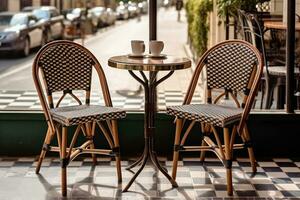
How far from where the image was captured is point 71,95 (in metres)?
4.86

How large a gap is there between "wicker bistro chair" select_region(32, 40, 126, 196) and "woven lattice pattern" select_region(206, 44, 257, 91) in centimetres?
77

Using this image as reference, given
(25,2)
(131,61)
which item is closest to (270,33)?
(131,61)

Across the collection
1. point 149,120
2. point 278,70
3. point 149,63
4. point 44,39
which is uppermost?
point 44,39

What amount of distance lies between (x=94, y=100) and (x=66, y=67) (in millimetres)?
528

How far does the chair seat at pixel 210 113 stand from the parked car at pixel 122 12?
3.66ft

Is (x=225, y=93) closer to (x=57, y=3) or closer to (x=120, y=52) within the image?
(x=120, y=52)

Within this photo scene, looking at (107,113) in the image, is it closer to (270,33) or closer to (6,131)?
(6,131)

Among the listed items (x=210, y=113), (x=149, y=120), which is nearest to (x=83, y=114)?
(x=149, y=120)

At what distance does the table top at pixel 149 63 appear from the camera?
4180 millimetres

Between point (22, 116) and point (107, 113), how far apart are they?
3.29ft

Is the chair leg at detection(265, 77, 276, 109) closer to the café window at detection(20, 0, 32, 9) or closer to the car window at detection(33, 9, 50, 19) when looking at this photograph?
the car window at detection(33, 9, 50, 19)

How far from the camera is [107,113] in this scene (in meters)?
4.32

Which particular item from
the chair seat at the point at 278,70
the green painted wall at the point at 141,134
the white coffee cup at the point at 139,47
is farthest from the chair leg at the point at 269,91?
the white coffee cup at the point at 139,47

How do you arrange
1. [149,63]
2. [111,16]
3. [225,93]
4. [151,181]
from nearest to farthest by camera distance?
[149,63], [151,181], [225,93], [111,16]
